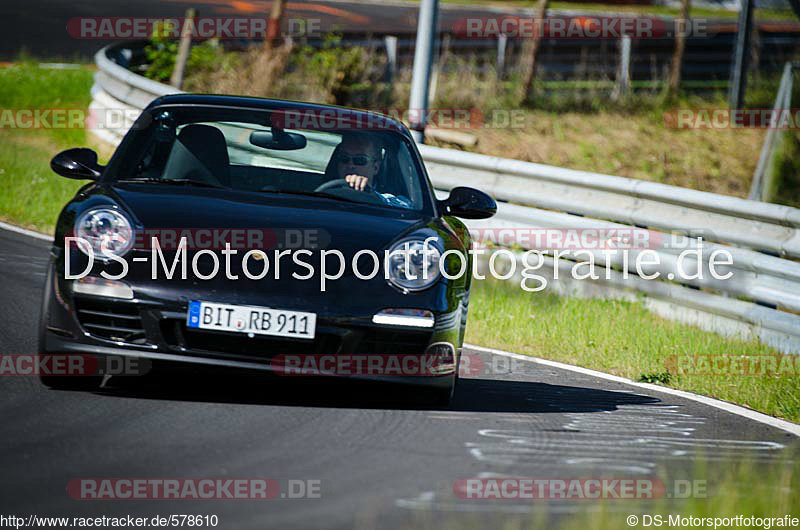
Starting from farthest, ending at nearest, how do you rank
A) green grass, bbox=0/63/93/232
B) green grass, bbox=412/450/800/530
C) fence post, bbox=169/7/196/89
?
fence post, bbox=169/7/196/89 < green grass, bbox=0/63/93/232 < green grass, bbox=412/450/800/530

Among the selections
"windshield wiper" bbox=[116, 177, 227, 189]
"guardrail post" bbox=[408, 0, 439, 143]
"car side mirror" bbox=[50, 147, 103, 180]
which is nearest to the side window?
"windshield wiper" bbox=[116, 177, 227, 189]

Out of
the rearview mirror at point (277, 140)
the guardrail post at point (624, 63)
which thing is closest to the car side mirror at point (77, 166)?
the rearview mirror at point (277, 140)

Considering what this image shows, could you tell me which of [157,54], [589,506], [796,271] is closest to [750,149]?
[157,54]

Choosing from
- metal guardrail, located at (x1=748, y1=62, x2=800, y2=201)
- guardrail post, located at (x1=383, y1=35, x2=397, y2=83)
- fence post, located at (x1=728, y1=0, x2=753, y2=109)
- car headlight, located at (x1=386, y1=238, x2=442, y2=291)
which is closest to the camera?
car headlight, located at (x1=386, y1=238, x2=442, y2=291)

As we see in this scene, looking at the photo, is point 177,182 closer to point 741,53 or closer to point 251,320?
point 251,320

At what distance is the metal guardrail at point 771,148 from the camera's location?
16.1m

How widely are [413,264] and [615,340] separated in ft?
11.7

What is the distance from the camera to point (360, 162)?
23.0 ft

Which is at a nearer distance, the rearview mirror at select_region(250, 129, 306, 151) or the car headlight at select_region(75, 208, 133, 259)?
the car headlight at select_region(75, 208, 133, 259)

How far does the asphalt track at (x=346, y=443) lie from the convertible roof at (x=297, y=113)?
148cm

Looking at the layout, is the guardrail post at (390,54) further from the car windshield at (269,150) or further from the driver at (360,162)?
the driver at (360,162)

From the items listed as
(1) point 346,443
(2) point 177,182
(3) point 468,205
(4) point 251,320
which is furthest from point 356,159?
(1) point 346,443

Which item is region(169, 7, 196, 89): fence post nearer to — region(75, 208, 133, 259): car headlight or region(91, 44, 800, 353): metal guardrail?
region(91, 44, 800, 353): metal guardrail

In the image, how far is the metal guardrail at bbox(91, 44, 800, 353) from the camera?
942 centimetres
